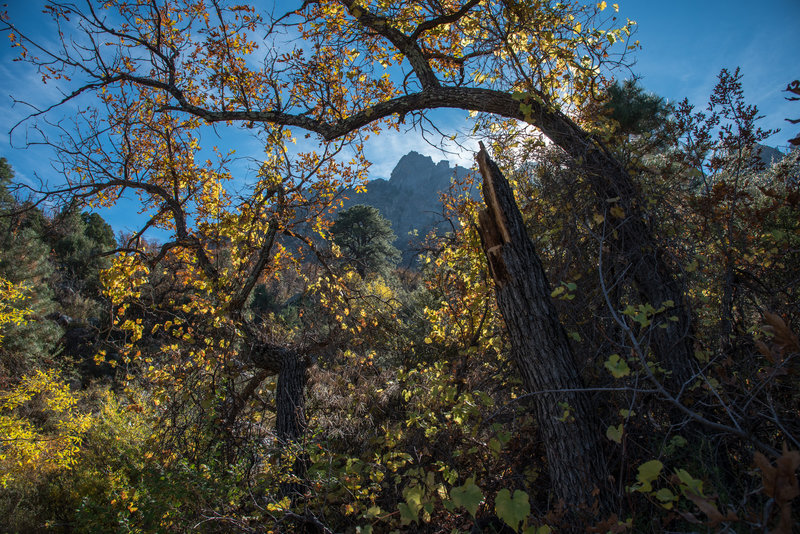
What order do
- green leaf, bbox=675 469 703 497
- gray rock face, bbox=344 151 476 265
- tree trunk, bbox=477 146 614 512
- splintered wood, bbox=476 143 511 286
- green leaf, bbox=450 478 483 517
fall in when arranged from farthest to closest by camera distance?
gray rock face, bbox=344 151 476 265, splintered wood, bbox=476 143 511 286, tree trunk, bbox=477 146 614 512, green leaf, bbox=450 478 483 517, green leaf, bbox=675 469 703 497

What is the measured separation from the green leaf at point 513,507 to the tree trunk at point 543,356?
1.73ft

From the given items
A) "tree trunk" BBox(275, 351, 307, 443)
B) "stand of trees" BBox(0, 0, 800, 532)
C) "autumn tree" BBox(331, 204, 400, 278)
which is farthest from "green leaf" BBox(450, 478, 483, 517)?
"autumn tree" BBox(331, 204, 400, 278)

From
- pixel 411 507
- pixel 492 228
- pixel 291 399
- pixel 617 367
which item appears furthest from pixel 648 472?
pixel 291 399

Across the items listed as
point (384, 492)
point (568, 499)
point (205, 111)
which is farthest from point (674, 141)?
point (205, 111)

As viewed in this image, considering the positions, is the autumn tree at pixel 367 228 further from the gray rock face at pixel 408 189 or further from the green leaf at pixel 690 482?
the gray rock face at pixel 408 189

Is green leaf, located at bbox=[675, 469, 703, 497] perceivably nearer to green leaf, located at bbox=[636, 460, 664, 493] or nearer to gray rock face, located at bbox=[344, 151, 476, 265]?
green leaf, located at bbox=[636, 460, 664, 493]

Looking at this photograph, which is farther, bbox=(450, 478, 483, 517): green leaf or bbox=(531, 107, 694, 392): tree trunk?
bbox=(531, 107, 694, 392): tree trunk

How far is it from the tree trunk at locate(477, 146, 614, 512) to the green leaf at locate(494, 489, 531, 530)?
53 centimetres

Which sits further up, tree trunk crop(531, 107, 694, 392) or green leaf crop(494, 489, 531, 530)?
tree trunk crop(531, 107, 694, 392)

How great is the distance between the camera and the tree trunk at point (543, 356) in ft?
5.87

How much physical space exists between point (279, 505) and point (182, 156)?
13.7ft

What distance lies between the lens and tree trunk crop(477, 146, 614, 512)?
1.79 meters

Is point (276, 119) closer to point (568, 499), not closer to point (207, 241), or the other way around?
point (207, 241)

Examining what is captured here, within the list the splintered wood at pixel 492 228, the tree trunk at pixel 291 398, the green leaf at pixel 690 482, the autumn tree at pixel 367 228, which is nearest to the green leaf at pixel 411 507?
the green leaf at pixel 690 482
